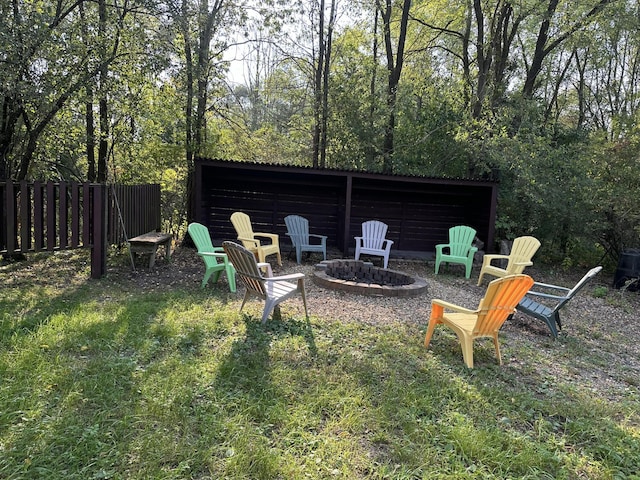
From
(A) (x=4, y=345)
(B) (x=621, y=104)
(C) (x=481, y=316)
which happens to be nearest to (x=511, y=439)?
(C) (x=481, y=316)

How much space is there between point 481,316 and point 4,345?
3.38m

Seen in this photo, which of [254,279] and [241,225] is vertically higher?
[241,225]

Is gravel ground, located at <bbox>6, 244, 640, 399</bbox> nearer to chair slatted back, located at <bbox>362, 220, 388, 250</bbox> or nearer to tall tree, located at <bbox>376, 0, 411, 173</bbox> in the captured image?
chair slatted back, located at <bbox>362, 220, 388, 250</bbox>

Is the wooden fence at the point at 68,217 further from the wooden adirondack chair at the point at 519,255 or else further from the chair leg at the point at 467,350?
the wooden adirondack chair at the point at 519,255

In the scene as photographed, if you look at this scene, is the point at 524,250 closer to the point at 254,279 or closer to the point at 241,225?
the point at 241,225

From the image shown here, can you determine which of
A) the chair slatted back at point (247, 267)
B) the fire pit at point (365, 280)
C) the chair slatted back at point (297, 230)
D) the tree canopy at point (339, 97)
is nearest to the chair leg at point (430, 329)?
the chair slatted back at point (247, 267)

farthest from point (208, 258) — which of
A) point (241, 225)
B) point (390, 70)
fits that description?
point (390, 70)

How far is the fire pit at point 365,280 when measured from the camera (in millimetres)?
4770

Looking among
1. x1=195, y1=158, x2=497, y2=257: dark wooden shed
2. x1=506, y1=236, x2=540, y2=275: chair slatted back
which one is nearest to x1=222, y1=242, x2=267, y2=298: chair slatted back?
x1=506, y1=236, x2=540, y2=275: chair slatted back

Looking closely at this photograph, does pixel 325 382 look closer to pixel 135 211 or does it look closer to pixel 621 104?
pixel 135 211

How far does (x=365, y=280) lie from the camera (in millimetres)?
5625

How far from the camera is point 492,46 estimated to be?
10094 millimetres

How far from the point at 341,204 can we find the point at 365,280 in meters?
3.06

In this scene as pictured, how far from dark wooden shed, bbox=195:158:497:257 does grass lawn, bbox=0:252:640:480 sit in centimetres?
474
